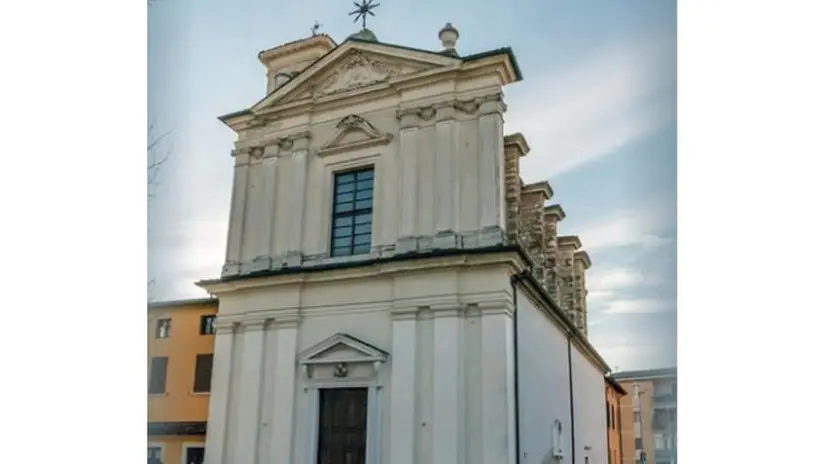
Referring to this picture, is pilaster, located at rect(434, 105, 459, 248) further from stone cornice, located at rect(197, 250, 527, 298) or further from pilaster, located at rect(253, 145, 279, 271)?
pilaster, located at rect(253, 145, 279, 271)

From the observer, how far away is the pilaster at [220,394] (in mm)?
2754

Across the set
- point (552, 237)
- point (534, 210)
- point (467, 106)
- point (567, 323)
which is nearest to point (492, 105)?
point (467, 106)

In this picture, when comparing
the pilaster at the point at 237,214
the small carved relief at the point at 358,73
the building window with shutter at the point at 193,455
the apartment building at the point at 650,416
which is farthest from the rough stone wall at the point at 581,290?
the building window with shutter at the point at 193,455

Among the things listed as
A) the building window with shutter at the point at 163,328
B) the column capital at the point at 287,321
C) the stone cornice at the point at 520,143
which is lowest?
the building window with shutter at the point at 163,328

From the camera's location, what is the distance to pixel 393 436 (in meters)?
2.62

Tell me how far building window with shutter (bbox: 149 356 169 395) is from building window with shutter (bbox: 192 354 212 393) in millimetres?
116

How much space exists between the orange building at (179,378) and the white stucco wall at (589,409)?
147 cm

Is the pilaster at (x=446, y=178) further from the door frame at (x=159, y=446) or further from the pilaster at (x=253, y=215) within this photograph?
the door frame at (x=159, y=446)

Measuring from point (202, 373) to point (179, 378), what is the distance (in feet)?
0.29

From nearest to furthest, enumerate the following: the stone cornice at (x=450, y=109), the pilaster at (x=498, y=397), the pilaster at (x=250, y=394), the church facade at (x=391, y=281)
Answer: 1. the pilaster at (x=498, y=397)
2. the church facade at (x=391, y=281)
3. the pilaster at (x=250, y=394)
4. the stone cornice at (x=450, y=109)

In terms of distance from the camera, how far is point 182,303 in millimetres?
2836

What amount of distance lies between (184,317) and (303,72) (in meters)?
1.13

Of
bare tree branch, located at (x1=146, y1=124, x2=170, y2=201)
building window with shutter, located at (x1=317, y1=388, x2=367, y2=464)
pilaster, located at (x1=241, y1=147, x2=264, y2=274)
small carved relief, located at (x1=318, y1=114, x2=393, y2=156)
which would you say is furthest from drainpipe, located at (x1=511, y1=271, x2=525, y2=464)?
bare tree branch, located at (x1=146, y1=124, x2=170, y2=201)
